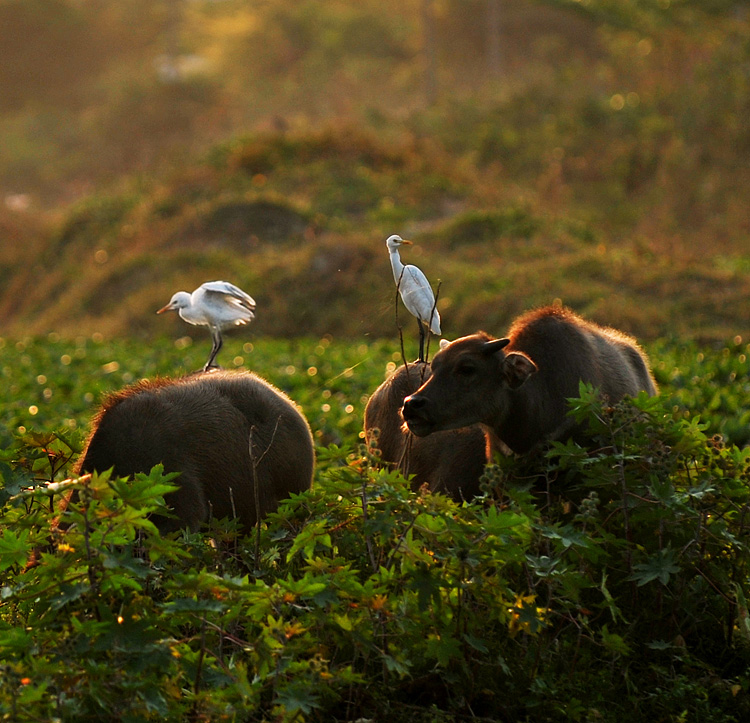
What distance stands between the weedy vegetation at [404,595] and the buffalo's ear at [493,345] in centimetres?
41

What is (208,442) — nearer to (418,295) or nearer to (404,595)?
(418,295)

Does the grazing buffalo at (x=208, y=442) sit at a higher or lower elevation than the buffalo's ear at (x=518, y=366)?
lower

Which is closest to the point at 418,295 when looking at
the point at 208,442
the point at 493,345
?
the point at 493,345

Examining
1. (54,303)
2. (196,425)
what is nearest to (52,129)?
(54,303)

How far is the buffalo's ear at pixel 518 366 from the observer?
485cm

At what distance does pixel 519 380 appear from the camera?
488 cm

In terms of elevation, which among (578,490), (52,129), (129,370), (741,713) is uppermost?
(578,490)

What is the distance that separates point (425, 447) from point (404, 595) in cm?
191

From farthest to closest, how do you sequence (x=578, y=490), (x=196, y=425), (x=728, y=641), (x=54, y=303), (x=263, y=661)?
(x=54, y=303) → (x=196, y=425) → (x=578, y=490) → (x=728, y=641) → (x=263, y=661)

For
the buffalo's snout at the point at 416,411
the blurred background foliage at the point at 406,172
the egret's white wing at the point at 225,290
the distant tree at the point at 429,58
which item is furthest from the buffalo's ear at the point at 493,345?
the distant tree at the point at 429,58

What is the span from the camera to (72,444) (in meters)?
5.23

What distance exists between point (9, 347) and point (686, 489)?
15.5 meters

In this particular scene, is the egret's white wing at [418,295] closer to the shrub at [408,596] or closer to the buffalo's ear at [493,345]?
the buffalo's ear at [493,345]

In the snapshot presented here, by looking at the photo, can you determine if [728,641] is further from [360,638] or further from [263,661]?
[263,661]
